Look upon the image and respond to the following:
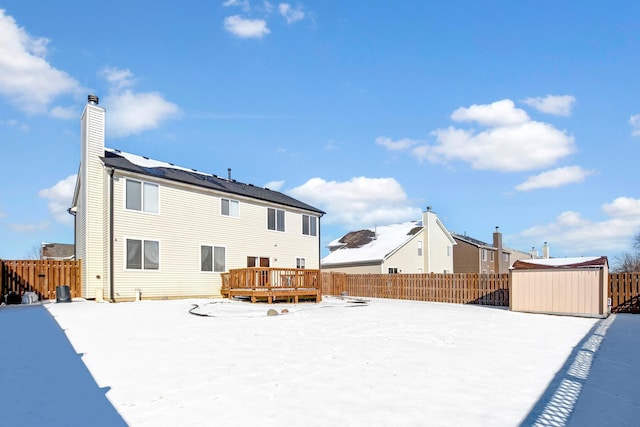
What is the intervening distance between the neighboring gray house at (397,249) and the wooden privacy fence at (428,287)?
646cm

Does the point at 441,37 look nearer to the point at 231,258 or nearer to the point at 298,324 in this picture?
the point at 298,324

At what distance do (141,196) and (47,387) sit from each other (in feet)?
41.9

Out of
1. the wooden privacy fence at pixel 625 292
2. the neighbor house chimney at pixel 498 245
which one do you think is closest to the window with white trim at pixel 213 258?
the wooden privacy fence at pixel 625 292

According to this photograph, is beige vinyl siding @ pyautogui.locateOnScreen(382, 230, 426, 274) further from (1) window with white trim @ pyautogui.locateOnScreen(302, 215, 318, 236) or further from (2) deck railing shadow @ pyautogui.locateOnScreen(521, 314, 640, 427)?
(2) deck railing shadow @ pyautogui.locateOnScreen(521, 314, 640, 427)

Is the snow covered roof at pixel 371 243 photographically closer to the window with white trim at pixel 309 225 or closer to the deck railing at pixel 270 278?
the window with white trim at pixel 309 225

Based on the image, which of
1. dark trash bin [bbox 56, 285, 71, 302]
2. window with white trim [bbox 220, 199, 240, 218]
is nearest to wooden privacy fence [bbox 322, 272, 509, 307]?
window with white trim [bbox 220, 199, 240, 218]

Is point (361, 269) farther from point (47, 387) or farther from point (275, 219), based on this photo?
point (47, 387)

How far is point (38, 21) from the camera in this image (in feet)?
43.0

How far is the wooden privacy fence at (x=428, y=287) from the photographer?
1923 centimetres

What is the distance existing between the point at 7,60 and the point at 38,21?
1.54 metres

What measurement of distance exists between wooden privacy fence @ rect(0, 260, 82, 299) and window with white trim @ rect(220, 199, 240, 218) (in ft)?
20.6

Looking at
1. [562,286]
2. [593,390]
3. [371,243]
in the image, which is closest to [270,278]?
[562,286]

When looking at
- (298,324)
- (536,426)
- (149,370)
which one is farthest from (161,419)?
(298,324)

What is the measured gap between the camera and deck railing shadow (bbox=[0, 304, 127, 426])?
13.0 feet
